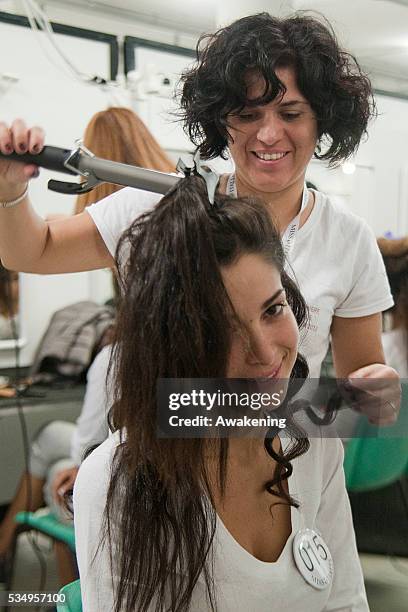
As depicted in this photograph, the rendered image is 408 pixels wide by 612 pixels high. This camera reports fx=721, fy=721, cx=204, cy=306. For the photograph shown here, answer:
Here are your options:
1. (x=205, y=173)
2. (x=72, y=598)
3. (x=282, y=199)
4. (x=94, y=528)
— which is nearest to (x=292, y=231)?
(x=282, y=199)

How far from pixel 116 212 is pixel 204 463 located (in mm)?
262

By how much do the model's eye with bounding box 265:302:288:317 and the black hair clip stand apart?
0.11 metres

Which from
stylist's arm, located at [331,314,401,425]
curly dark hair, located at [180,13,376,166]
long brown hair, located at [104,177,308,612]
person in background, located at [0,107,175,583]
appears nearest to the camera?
long brown hair, located at [104,177,308,612]

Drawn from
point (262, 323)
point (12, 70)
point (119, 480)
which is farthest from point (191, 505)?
point (12, 70)

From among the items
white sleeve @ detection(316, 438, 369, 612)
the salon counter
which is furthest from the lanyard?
the salon counter

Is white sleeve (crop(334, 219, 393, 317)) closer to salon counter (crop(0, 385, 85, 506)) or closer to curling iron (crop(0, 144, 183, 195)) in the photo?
curling iron (crop(0, 144, 183, 195))

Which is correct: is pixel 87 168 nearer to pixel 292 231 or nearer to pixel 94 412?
pixel 292 231

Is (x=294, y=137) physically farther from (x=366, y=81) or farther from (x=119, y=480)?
(x=119, y=480)

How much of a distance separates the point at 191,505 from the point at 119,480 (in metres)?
0.08

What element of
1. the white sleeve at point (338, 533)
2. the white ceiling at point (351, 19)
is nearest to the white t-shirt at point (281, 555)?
the white sleeve at point (338, 533)

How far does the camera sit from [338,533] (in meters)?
0.79

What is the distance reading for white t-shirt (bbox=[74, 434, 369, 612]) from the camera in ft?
2.09

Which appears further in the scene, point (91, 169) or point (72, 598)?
point (72, 598)

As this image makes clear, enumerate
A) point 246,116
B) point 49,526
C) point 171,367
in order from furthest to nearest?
point 49,526 → point 246,116 → point 171,367
